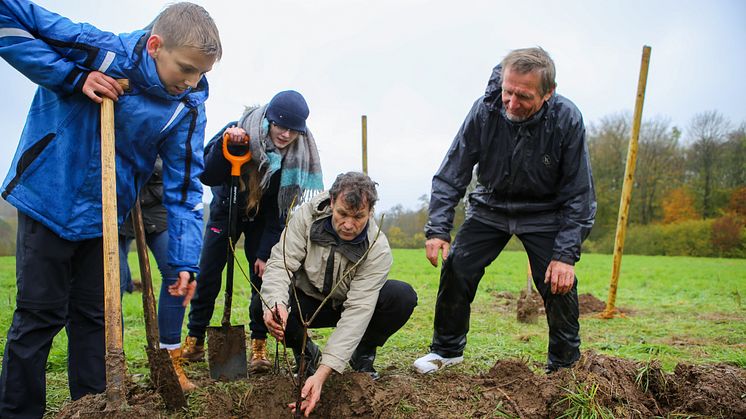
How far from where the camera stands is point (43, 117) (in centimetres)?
236

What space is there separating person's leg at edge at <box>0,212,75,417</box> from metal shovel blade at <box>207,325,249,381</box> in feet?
3.47

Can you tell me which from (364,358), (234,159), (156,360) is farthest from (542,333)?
(156,360)

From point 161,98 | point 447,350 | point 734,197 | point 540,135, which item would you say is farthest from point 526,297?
point 734,197

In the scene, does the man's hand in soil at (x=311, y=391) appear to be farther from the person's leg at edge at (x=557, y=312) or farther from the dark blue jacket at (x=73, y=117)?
the person's leg at edge at (x=557, y=312)

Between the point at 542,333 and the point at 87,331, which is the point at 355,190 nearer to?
the point at 87,331

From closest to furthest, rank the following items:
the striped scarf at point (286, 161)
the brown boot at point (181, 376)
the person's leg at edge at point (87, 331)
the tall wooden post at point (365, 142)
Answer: the person's leg at edge at point (87, 331)
the brown boot at point (181, 376)
the striped scarf at point (286, 161)
the tall wooden post at point (365, 142)

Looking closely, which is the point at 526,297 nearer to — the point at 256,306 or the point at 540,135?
the point at 540,135

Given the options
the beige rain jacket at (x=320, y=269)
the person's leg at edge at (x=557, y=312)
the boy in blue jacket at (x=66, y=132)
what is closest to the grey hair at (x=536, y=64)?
the person's leg at edge at (x=557, y=312)

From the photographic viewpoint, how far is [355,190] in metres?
2.83

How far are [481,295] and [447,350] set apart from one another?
18.5ft

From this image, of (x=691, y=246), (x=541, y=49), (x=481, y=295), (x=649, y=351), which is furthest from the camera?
(x=691, y=246)

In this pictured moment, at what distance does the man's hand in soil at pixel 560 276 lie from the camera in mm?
3352

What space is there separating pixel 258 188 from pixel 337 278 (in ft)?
3.01

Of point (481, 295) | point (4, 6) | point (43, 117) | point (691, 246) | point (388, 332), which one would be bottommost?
Answer: point (691, 246)
